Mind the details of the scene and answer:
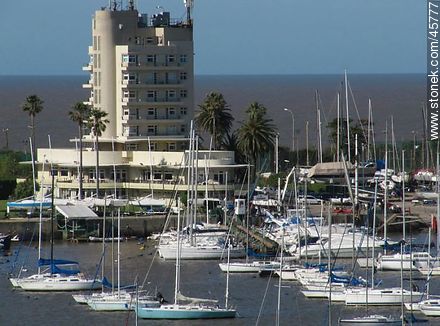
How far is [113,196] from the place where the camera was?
4252 inches

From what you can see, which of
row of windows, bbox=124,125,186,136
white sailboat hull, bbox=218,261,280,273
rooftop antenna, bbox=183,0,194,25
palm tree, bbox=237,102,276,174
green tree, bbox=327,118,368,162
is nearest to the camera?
white sailboat hull, bbox=218,261,280,273

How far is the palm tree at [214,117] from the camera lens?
113 meters

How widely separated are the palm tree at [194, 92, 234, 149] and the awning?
14.0 m

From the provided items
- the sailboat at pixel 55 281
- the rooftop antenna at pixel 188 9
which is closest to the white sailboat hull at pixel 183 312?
the sailboat at pixel 55 281

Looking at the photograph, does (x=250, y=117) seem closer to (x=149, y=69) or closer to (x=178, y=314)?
(x=149, y=69)

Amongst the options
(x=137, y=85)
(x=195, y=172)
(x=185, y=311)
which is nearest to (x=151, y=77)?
(x=137, y=85)

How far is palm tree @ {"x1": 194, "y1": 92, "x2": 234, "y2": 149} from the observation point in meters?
113

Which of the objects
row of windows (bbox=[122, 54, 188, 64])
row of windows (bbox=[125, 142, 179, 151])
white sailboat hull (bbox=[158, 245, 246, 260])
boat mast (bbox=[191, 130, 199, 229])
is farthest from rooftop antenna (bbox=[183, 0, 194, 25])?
white sailboat hull (bbox=[158, 245, 246, 260])

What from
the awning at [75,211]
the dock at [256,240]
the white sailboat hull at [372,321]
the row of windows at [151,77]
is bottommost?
the white sailboat hull at [372,321]

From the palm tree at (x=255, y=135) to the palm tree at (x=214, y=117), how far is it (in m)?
1.77

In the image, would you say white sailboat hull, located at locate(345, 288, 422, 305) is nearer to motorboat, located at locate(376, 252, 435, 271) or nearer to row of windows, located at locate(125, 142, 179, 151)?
motorboat, located at locate(376, 252, 435, 271)

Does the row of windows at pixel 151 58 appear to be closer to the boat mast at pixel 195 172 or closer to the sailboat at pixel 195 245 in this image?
the boat mast at pixel 195 172

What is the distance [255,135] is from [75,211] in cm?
1578

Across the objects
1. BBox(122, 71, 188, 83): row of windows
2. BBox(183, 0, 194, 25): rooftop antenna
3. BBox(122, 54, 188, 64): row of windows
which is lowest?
BBox(122, 71, 188, 83): row of windows
